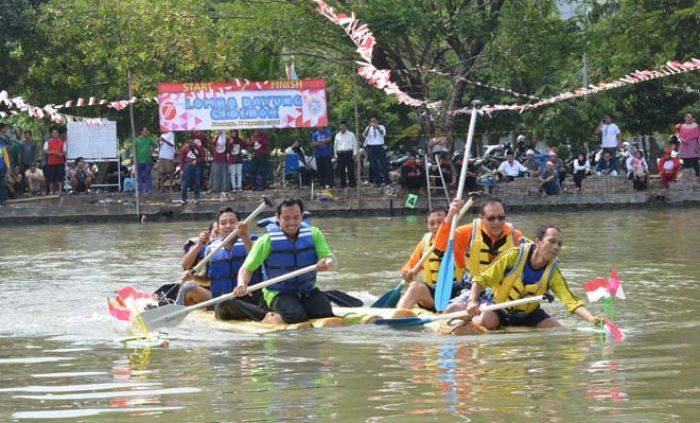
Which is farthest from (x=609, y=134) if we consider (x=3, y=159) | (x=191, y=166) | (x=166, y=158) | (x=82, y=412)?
(x=82, y=412)

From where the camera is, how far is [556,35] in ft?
91.4

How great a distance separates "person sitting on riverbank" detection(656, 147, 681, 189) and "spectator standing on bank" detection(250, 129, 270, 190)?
7.25 meters

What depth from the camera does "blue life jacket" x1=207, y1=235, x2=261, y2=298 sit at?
1302cm

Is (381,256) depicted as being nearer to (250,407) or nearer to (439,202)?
(439,202)

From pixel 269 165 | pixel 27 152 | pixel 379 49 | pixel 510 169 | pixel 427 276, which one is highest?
pixel 379 49

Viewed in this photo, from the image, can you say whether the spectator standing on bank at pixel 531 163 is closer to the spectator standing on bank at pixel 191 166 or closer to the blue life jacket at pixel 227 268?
the spectator standing on bank at pixel 191 166

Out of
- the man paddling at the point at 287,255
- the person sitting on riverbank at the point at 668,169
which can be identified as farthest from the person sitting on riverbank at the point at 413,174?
the man paddling at the point at 287,255

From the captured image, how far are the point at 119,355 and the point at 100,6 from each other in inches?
810

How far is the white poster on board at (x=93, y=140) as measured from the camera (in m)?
27.1

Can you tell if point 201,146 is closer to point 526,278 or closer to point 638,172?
point 638,172

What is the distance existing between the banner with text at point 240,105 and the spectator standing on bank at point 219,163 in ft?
1.00

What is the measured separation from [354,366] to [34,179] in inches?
778

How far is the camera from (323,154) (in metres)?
27.3

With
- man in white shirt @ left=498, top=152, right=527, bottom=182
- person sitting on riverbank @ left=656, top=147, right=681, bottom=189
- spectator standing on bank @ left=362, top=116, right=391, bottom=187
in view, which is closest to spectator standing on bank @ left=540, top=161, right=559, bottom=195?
man in white shirt @ left=498, top=152, right=527, bottom=182
